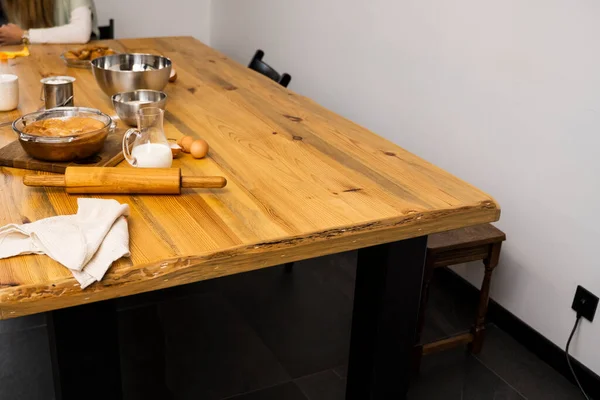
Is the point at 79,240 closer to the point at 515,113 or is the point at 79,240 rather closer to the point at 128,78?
the point at 128,78

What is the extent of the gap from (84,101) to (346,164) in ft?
→ 3.04

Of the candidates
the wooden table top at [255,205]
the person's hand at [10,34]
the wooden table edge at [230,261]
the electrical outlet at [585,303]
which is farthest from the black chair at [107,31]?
the wooden table edge at [230,261]

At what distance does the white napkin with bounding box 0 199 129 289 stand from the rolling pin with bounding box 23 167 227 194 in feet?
0.40

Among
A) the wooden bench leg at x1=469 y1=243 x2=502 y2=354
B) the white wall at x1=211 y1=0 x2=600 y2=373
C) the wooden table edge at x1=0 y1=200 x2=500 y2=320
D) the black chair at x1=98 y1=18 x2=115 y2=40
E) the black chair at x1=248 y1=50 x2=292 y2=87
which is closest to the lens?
the wooden table edge at x1=0 y1=200 x2=500 y2=320

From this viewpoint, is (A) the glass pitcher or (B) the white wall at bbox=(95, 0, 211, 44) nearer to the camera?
→ (A) the glass pitcher

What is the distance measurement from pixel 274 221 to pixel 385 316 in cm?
43

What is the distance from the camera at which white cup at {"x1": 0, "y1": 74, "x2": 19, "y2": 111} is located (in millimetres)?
1900

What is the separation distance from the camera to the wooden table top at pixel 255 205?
43.6 inches

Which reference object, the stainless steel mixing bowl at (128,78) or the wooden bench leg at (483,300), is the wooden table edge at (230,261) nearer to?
the wooden bench leg at (483,300)

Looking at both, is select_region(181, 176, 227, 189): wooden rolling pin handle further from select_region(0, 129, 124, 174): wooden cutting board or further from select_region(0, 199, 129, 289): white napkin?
select_region(0, 129, 124, 174): wooden cutting board

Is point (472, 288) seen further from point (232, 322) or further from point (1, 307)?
point (1, 307)

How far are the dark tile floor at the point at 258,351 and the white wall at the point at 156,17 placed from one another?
2681 mm

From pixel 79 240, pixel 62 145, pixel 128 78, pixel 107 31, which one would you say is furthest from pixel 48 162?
pixel 107 31

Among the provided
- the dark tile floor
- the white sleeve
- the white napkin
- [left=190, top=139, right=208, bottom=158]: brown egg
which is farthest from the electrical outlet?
the white sleeve
